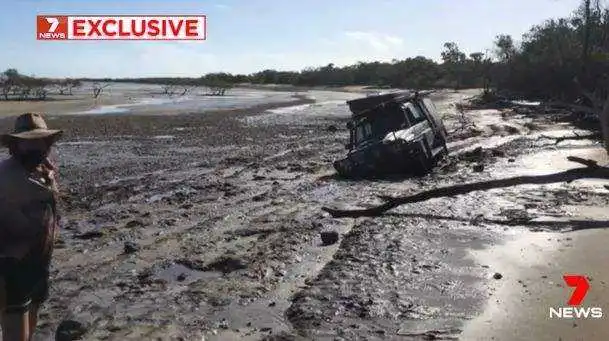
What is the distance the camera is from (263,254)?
8.75m

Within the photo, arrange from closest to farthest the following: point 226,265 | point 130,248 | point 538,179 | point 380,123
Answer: point 538,179
point 226,265
point 130,248
point 380,123

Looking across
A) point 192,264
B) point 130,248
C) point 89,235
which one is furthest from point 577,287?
point 89,235

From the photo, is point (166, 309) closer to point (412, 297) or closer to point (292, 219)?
point (412, 297)

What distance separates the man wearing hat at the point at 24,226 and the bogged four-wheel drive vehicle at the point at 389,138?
38.3 feet

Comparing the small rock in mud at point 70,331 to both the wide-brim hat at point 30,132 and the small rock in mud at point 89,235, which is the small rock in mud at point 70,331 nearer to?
the wide-brim hat at point 30,132

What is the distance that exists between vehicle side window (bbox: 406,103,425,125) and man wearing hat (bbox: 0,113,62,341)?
13.0 m

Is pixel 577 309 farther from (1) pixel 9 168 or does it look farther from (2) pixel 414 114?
(2) pixel 414 114

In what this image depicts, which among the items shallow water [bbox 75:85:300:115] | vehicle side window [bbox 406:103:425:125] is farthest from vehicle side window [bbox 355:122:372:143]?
shallow water [bbox 75:85:300:115]

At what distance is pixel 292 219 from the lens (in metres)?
11.3

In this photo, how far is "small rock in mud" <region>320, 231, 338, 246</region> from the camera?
371 inches

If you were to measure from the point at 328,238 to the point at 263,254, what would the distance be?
1.18 m

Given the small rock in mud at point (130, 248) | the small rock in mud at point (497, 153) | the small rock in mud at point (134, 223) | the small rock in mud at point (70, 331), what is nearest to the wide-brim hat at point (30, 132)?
the small rock in mud at point (70, 331)

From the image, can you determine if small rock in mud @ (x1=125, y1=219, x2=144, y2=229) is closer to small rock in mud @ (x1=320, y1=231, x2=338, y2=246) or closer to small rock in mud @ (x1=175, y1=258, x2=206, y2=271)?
small rock in mud @ (x1=175, y1=258, x2=206, y2=271)

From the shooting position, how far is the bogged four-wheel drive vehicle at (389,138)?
615 inches
